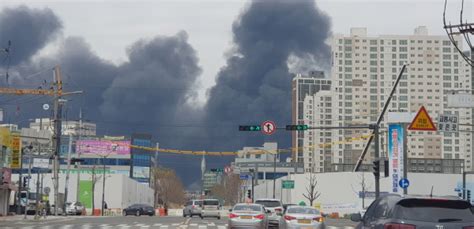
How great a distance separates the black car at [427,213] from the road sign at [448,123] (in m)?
28.8

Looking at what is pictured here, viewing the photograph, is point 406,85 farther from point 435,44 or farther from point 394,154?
point 394,154

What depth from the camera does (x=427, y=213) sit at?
13.8m

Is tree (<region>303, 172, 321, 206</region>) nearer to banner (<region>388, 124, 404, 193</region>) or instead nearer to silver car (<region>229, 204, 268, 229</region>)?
banner (<region>388, 124, 404, 193</region>)

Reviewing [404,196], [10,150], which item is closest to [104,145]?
[10,150]

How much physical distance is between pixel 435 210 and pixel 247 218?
65.2 ft

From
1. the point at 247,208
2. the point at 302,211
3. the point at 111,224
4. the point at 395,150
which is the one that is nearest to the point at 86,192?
the point at 395,150

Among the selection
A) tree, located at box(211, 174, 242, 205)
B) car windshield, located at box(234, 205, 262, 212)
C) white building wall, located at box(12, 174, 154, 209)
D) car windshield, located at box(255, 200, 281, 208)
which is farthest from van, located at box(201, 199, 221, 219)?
tree, located at box(211, 174, 242, 205)

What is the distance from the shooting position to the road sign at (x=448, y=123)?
41.9m

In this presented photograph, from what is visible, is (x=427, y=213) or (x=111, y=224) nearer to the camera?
(x=427, y=213)

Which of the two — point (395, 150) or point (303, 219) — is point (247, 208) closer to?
point (303, 219)

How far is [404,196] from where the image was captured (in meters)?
14.3

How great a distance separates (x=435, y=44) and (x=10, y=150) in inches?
4843

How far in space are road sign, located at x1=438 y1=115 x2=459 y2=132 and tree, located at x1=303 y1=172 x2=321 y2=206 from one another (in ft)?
200

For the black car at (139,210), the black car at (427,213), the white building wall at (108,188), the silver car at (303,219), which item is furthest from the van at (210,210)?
the white building wall at (108,188)
